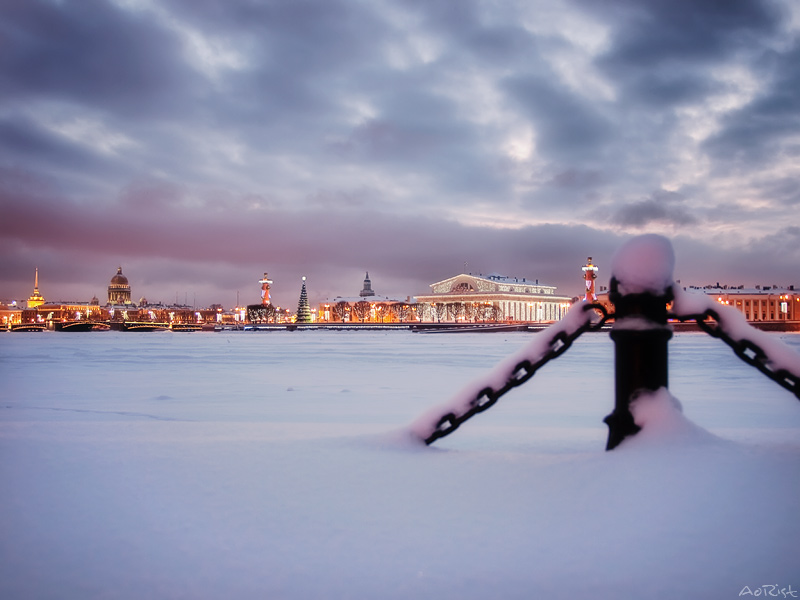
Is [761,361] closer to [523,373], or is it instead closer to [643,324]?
[643,324]

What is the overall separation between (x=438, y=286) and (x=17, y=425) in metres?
134

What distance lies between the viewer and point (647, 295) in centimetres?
245

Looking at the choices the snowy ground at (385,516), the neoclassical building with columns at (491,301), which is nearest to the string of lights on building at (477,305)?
the neoclassical building with columns at (491,301)

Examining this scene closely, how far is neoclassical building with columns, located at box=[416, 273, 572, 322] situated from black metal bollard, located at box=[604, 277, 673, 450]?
109m

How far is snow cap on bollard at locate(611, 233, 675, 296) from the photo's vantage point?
2.43 metres

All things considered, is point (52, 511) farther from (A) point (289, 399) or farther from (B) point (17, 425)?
(A) point (289, 399)

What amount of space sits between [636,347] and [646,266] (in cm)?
32

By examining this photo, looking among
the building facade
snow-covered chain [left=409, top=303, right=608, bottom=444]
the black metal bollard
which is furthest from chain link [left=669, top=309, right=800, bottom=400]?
the building facade

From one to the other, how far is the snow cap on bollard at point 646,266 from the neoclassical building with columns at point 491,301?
10948cm

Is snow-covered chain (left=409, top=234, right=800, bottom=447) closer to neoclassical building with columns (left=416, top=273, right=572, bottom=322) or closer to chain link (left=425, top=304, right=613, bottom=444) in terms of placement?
chain link (left=425, top=304, right=613, bottom=444)

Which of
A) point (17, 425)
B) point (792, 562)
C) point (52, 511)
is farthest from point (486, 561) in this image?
point (17, 425)

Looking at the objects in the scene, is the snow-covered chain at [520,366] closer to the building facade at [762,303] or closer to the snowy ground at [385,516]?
the snowy ground at [385,516]

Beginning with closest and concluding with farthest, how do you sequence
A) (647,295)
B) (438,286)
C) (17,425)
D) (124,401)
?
(647,295)
(17,425)
(124,401)
(438,286)

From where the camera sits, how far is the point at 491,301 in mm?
119312
